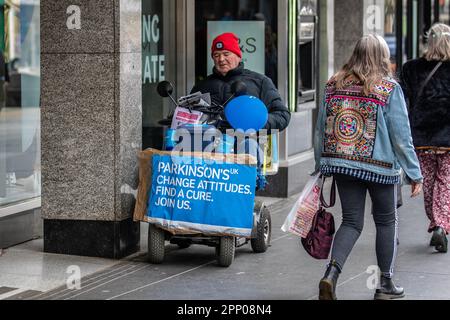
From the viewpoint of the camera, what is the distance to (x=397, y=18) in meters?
17.0

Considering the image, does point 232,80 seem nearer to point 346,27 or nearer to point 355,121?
point 355,121

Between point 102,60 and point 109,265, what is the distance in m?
1.49

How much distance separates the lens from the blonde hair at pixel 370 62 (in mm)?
6434

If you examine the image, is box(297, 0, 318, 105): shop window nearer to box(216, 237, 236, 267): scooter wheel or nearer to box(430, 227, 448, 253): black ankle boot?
box(430, 227, 448, 253): black ankle boot

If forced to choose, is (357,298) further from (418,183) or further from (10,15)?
(10,15)

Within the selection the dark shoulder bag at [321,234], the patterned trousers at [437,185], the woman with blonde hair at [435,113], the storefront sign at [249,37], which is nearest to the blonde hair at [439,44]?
the woman with blonde hair at [435,113]

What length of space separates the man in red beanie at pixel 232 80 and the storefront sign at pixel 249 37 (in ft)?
9.58

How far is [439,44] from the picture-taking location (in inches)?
A: 324

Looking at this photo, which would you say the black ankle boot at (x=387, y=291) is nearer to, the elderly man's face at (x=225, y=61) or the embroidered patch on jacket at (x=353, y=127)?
the embroidered patch on jacket at (x=353, y=127)

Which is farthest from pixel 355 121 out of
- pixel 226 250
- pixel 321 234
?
pixel 226 250

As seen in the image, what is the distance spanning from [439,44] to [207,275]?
260 cm

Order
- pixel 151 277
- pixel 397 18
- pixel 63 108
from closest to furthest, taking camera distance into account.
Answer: pixel 151 277 < pixel 63 108 < pixel 397 18

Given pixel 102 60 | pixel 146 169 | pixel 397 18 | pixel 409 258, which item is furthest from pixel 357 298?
pixel 397 18
